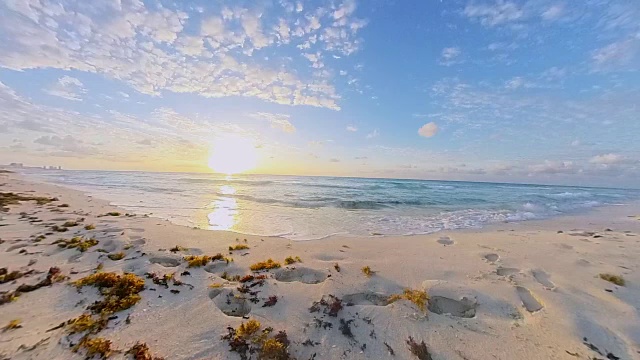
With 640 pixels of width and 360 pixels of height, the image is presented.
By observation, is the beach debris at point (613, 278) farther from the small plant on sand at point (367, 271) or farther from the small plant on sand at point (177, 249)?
the small plant on sand at point (177, 249)

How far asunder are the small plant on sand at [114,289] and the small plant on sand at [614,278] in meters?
9.19

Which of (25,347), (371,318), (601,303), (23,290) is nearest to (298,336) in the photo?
(371,318)

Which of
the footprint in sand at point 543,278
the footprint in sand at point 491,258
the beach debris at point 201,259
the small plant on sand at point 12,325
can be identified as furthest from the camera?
the footprint in sand at point 491,258

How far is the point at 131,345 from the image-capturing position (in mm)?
2975

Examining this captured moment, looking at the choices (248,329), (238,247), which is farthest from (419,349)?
(238,247)

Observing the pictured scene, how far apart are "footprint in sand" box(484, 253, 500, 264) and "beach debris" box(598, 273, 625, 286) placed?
6.25 feet

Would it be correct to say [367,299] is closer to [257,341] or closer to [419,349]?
[419,349]

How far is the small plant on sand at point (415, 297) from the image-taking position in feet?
13.4

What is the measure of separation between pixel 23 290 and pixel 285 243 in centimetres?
526

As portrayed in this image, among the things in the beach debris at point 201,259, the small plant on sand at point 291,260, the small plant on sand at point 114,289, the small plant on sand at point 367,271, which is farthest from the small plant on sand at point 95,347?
the small plant on sand at point 367,271

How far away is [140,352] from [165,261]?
3070 mm

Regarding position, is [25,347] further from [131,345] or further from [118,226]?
[118,226]

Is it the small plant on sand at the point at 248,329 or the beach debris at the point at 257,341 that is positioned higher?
the small plant on sand at the point at 248,329

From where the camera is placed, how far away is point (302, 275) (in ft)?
17.4
